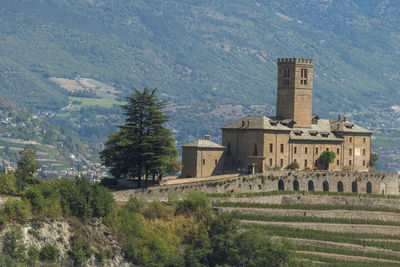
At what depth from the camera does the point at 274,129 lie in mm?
108875

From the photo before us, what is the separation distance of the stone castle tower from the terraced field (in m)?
11.9

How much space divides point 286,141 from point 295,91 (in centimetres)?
754

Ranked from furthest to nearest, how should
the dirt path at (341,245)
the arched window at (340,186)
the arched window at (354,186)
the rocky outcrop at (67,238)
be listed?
the arched window at (354,186)
the arched window at (340,186)
the dirt path at (341,245)
the rocky outcrop at (67,238)

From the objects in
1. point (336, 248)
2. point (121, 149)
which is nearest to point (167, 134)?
point (121, 149)

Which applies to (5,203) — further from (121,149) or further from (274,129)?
(274,129)

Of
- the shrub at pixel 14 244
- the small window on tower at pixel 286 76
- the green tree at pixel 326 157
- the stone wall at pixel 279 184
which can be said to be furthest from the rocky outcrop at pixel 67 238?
the small window on tower at pixel 286 76

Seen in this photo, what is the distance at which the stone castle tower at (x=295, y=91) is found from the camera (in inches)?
4513

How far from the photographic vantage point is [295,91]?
11475 centimetres

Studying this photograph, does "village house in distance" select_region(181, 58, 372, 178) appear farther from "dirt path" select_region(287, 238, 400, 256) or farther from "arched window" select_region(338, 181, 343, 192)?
"dirt path" select_region(287, 238, 400, 256)

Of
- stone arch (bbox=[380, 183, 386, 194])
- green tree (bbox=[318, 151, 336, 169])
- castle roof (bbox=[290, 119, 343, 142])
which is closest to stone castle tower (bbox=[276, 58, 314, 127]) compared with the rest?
castle roof (bbox=[290, 119, 343, 142])

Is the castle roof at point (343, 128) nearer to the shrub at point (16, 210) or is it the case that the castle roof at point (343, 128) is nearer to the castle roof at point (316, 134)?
the castle roof at point (316, 134)

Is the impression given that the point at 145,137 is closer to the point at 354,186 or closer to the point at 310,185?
the point at 310,185

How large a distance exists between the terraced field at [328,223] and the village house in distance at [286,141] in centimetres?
671

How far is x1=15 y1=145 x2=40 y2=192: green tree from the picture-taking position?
Answer: 88.6 metres
